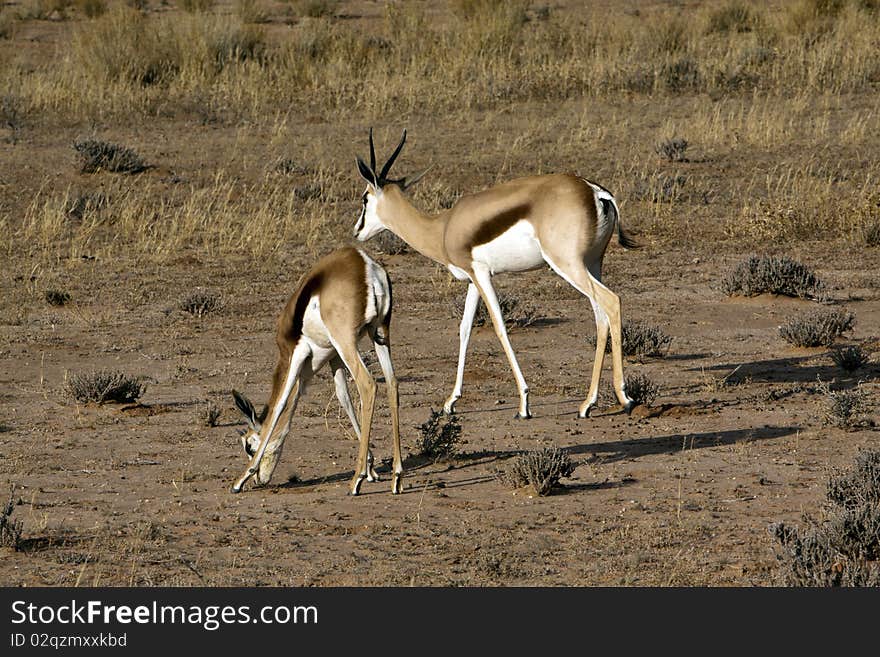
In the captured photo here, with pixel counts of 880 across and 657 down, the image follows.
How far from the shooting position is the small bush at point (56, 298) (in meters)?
13.0

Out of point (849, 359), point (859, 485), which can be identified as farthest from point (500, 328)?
point (859, 485)

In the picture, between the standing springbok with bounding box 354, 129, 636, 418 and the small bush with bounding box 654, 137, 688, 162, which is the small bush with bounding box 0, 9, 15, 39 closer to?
the small bush with bounding box 654, 137, 688, 162

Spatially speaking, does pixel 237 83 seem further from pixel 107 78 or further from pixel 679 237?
A: pixel 679 237

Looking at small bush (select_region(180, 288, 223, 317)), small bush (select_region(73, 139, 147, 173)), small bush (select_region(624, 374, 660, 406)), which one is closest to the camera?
small bush (select_region(624, 374, 660, 406))

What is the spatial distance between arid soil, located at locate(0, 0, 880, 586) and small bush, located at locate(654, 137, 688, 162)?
2.95 feet

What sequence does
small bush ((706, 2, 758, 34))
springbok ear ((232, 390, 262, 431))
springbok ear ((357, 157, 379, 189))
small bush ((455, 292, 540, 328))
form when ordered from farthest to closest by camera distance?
small bush ((706, 2, 758, 34)), small bush ((455, 292, 540, 328)), springbok ear ((357, 157, 379, 189)), springbok ear ((232, 390, 262, 431))

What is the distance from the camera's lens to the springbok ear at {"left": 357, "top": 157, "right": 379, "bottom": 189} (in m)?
9.79

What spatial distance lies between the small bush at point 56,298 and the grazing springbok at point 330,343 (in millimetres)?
5676

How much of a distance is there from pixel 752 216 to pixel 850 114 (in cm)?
571

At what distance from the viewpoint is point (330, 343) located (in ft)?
25.2

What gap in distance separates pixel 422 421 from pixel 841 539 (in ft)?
12.0

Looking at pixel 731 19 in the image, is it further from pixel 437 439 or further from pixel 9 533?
pixel 9 533

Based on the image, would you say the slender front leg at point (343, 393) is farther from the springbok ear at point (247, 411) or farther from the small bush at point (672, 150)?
the small bush at point (672, 150)

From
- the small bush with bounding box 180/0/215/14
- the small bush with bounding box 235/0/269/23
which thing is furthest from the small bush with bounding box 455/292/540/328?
the small bush with bounding box 180/0/215/14
